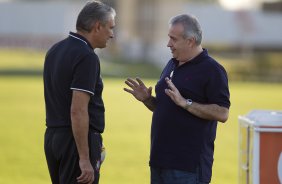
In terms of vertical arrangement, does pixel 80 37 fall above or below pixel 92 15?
below

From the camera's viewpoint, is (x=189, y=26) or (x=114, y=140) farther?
(x=114, y=140)

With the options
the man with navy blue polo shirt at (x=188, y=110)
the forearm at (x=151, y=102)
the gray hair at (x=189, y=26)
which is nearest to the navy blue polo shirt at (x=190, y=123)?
the man with navy blue polo shirt at (x=188, y=110)

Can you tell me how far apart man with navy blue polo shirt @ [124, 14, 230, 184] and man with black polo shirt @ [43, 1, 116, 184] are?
468 millimetres

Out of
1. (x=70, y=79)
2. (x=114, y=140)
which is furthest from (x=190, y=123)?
(x=114, y=140)

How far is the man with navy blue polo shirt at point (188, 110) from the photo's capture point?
240 inches

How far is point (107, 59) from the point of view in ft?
216

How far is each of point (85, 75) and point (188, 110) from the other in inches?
31.6

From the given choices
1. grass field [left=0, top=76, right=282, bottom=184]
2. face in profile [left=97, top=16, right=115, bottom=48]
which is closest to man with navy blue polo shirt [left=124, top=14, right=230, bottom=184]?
face in profile [left=97, top=16, right=115, bottom=48]

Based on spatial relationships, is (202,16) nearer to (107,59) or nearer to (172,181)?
(107,59)

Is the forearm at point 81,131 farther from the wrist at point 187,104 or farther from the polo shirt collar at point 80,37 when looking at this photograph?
the wrist at point 187,104

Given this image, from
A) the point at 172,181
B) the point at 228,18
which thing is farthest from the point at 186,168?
the point at 228,18

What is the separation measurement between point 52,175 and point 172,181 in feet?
2.90

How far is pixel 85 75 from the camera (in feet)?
19.2

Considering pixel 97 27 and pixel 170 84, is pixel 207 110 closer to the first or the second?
pixel 170 84
